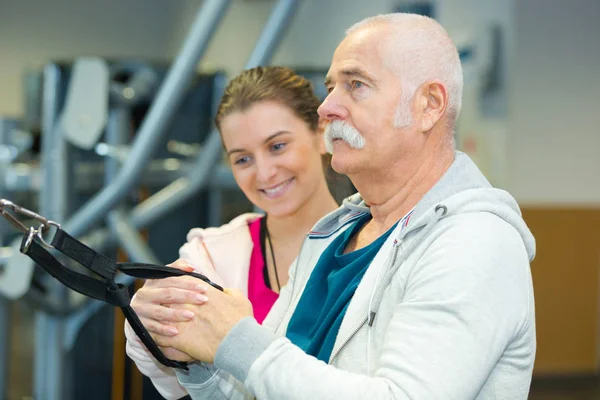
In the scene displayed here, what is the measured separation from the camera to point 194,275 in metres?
1.23

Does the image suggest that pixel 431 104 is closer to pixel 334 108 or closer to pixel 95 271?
pixel 334 108

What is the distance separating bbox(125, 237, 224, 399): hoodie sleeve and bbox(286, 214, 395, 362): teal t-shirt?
31cm

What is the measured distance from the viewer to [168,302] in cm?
119

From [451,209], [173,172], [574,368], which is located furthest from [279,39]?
[574,368]

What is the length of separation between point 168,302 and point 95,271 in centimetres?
12

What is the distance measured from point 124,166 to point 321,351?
1462mm

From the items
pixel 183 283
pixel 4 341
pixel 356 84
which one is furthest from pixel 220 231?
pixel 4 341

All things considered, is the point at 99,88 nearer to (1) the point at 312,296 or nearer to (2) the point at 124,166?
(2) the point at 124,166

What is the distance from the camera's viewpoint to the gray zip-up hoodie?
95 centimetres

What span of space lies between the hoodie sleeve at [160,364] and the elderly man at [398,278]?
14 cm

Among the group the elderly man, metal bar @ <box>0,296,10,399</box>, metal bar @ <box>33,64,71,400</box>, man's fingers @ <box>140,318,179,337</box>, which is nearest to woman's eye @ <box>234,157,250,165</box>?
the elderly man

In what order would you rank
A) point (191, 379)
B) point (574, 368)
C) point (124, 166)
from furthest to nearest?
point (574, 368)
point (124, 166)
point (191, 379)

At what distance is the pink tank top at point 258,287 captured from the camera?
1.59m

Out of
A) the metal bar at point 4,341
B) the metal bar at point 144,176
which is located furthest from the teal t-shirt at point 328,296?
the metal bar at point 4,341
